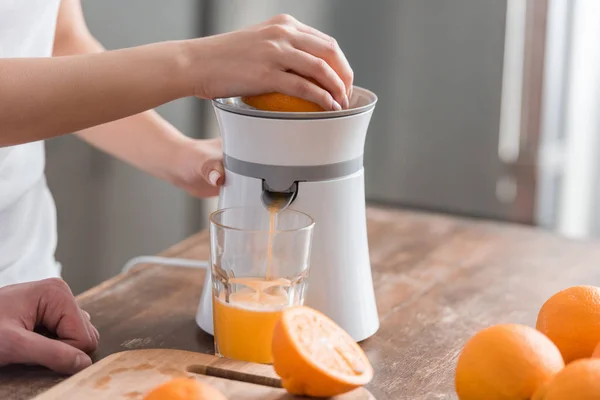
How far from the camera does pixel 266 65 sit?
0.96 m

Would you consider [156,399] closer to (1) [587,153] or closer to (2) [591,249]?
(2) [591,249]

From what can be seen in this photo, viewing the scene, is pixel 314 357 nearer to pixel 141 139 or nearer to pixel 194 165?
pixel 194 165

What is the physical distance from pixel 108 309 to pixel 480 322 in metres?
0.50

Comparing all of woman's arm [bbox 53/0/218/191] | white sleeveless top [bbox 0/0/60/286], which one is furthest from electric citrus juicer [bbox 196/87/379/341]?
white sleeveless top [bbox 0/0/60/286]

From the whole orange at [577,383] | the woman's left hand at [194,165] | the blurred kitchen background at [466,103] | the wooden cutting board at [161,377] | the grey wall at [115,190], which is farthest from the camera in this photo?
the blurred kitchen background at [466,103]

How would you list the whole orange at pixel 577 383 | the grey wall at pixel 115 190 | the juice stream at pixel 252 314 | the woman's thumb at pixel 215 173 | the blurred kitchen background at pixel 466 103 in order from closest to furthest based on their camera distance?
the whole orange at pixel 577 383 < the juice stream at pixel 252 314 < the woman's thumb at pixel 215 173 < the grey wall at pixel 115 190 < the blurred kitchen background at pixel 466 103

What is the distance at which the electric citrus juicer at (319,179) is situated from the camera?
0.98 meters

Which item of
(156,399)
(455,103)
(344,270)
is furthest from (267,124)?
(455,103)

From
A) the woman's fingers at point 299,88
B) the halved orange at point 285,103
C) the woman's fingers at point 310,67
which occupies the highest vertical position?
the woman's fingers at point 310,67

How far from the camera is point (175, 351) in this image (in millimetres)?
951

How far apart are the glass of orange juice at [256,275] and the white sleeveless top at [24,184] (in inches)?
17.2

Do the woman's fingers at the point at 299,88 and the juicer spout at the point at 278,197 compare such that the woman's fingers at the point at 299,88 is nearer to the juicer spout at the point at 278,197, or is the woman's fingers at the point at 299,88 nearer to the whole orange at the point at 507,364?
the juicer spout at the point at 278,197

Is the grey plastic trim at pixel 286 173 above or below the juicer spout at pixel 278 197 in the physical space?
above

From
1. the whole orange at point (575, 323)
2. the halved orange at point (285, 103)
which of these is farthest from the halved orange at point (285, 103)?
the whole orange at point (575, 323)
